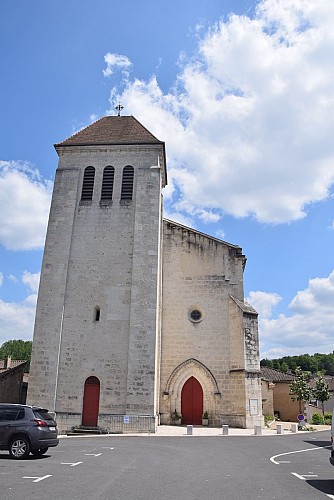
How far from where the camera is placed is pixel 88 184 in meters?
23.3

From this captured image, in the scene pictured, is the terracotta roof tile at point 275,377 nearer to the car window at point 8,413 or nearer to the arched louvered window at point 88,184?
the arched louvered window at point 88,184

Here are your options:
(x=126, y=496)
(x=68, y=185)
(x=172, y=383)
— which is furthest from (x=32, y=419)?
(x=68, y=185)

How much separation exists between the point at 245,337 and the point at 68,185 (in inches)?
480

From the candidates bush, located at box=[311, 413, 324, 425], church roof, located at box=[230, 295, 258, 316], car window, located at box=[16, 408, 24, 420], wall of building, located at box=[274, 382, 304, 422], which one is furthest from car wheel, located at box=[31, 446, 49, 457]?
bush, located at box=[311, 413, 324, 425]

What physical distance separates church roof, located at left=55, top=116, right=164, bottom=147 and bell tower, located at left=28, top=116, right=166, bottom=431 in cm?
6

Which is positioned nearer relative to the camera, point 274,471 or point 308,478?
point 308,478

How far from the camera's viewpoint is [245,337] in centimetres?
2247

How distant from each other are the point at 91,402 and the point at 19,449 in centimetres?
962

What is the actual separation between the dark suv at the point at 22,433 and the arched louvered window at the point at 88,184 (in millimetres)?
14028

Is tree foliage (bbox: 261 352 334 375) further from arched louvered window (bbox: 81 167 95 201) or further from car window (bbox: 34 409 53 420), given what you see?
car window (bbox: 34 409 53 420)

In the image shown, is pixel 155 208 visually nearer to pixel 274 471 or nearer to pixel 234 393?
pixel 234 393

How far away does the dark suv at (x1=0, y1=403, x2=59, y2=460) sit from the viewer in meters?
10.4

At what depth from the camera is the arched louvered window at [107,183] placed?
2300 centimetres

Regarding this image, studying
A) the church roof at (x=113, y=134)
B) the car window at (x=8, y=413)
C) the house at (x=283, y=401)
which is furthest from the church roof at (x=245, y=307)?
the car window at (x=8, y=413)
